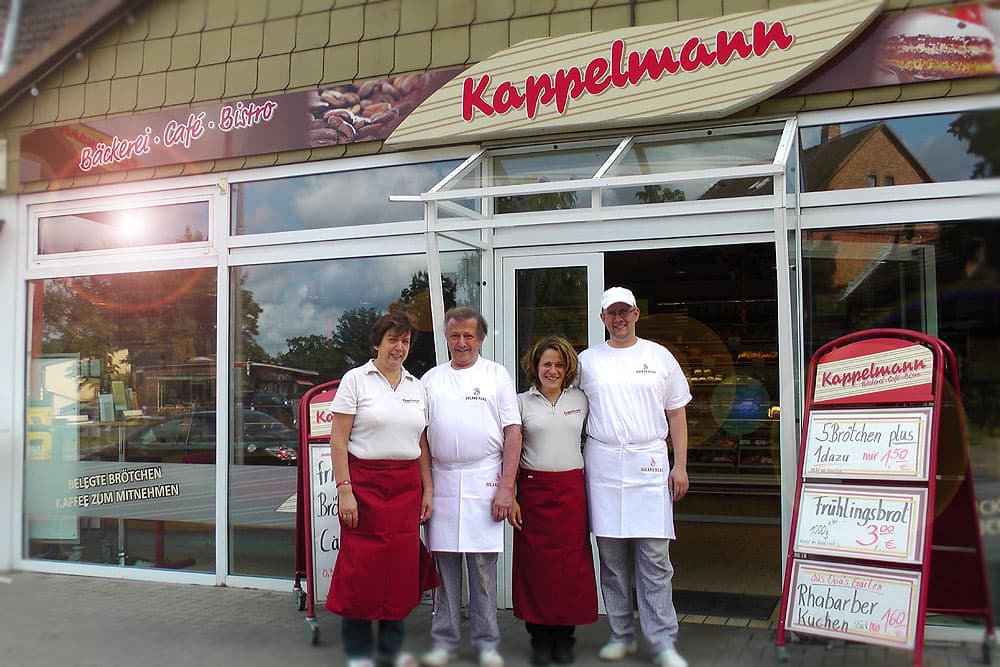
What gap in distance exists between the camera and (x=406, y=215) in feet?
19.8

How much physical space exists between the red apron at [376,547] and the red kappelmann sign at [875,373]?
2083 mm

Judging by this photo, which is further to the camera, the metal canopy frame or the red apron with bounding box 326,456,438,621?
the metal canopy frame

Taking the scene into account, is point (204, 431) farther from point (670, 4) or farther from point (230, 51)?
point (670, 4)

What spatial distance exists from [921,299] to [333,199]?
368 centimetres

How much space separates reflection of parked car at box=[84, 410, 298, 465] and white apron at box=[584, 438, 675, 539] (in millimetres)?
2591

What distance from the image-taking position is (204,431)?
6.51 m

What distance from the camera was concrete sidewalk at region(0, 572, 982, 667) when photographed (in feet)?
14.7

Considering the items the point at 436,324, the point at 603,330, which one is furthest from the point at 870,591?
the point at 436,324

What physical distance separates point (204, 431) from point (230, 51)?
8.78ft

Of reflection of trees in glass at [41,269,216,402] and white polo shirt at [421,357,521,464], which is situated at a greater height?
reflection of trees in glass at [41,269,216,402]

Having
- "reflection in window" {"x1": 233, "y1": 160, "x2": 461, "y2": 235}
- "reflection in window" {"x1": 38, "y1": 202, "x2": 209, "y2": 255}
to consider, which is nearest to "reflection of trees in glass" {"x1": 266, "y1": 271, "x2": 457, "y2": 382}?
"reflection in window" {"x1": 233, "y1": 160, "x2": 461, "y2": 235}

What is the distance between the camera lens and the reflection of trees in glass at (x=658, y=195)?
210 inches

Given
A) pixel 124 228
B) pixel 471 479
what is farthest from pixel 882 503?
pixel 124 228

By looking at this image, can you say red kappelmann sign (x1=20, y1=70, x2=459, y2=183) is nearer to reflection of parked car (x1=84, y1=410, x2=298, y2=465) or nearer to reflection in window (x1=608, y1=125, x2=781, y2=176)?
reflection in window (x1=608, y1=125, x2=781, y2=176)
